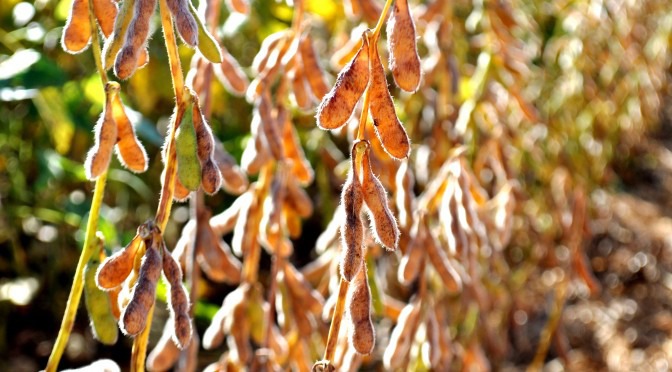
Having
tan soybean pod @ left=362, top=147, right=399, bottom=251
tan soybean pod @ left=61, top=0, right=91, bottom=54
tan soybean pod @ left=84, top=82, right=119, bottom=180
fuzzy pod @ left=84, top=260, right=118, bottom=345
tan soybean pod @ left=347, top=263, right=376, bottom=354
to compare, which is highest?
tan soybean pod @ left=61, top=0, right=91, bottom=54

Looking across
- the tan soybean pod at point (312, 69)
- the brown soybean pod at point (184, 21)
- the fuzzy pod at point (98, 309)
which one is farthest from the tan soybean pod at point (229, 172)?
the brown soybean pod at point (184, 21)

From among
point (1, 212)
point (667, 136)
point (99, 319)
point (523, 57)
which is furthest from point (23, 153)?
point (667, 136)

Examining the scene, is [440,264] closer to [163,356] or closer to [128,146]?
[163,356]

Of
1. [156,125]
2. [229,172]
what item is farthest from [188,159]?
[156,125]

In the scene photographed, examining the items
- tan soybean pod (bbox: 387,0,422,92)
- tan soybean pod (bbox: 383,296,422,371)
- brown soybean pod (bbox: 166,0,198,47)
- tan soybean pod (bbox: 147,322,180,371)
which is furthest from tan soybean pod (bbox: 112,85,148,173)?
tan soybean pod (bbox: 383,296,422,371)

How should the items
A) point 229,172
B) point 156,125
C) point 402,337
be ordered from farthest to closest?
point 156,125
point 402,337
point 229,172

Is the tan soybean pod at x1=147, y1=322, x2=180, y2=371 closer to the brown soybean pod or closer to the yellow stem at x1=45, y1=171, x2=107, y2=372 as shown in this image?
the yellow stem at x1=45, y1=171, x2=107, y2=372
